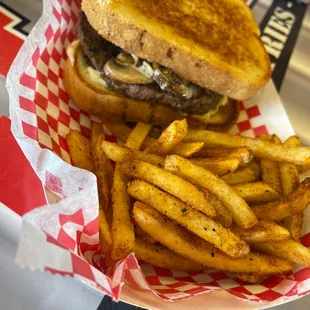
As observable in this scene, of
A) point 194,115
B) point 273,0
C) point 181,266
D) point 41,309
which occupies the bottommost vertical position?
point 41,309

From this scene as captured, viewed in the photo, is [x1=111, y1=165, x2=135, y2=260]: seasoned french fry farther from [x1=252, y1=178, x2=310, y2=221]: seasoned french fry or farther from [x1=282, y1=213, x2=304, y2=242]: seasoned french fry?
[x1=282, y1=213, x2=304, y2=242]: seasoned french fry

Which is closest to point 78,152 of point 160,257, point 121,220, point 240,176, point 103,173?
point 103,173

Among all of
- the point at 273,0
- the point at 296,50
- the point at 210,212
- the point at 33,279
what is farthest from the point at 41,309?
the point at 273,0

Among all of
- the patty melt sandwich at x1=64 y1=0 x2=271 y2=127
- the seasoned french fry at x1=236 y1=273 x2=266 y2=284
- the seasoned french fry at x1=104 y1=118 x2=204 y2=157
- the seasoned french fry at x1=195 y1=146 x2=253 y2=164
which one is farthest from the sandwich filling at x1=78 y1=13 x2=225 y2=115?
the seasoned french fry at x1=236 y1=273 x2=266 y2=284

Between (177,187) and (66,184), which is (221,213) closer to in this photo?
(177,187)

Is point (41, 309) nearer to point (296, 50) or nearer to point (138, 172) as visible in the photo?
point (138, 172)

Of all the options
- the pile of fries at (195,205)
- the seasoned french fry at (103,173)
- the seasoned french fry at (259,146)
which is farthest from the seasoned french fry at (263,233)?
the seasoned french fry at (103,173)
